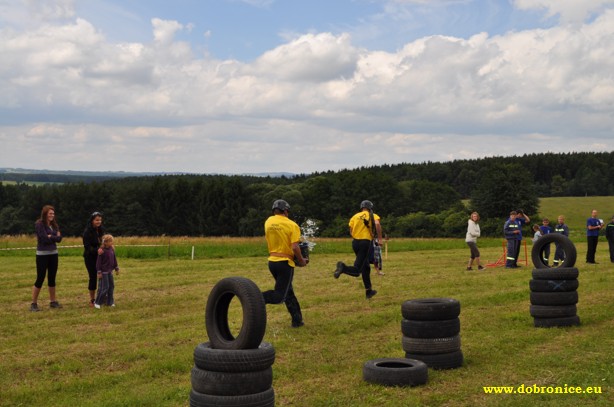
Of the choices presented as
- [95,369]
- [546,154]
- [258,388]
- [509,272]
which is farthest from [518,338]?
[546,154]

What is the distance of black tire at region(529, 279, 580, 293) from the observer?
1135cm

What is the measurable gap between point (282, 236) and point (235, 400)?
196 inches

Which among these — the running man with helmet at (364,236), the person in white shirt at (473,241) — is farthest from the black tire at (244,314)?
the person in white shirt at (473,241)

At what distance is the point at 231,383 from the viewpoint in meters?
6.41

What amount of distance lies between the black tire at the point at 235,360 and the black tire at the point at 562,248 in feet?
23.5

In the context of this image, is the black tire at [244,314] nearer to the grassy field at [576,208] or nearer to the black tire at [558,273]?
the black tire at [558,273]

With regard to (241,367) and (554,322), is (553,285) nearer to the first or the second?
(554,322)

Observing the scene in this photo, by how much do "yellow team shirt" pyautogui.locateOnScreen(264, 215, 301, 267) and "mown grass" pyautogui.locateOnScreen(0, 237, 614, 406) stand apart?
1.35 metres

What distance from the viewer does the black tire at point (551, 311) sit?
1136 centimetres

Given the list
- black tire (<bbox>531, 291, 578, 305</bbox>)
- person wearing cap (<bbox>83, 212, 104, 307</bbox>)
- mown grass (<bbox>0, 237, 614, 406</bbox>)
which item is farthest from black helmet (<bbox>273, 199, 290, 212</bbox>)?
person wearing cap (<bbox>83, 212, 104, 307</bbox>)

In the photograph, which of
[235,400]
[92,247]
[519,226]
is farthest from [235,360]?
[519,226]

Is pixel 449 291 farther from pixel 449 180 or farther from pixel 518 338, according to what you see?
pixel 449 180

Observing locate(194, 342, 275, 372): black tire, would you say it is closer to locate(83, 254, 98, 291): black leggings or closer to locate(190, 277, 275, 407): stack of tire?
locate(190, 277, 275, 407): stack of tire

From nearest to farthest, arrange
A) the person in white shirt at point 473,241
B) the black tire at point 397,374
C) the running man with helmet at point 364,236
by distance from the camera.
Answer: the black tire at point 397,374
the running man with helmet at point 364,236
the person in white shirt at point 473,241
